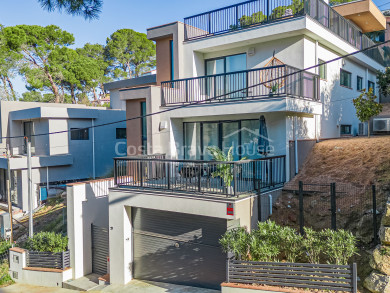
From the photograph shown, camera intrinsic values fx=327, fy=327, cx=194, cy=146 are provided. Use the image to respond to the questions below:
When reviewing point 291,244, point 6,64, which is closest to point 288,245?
point 291,244

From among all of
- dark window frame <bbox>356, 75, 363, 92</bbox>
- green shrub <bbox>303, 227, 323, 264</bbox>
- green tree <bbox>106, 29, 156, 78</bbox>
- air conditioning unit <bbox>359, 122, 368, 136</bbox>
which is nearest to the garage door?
green shrub <bbox>303, 227, 323, 264</bbox>

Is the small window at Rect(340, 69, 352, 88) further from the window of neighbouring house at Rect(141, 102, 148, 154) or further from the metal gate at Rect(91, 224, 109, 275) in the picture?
the metal gate at Rect(91, 224, 109, 275)

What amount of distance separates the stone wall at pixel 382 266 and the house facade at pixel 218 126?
126 inches

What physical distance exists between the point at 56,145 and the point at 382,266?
62.8ft

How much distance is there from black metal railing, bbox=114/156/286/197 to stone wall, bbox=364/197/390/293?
330 centimetres

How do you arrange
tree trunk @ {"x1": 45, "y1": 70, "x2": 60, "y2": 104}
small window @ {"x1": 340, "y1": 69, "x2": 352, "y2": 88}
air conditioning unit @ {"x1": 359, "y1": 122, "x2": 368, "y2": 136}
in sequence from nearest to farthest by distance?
small window @ {"x1": 340, "y1": 69, "x2": 352, "y2": 88} < air conditioning unit @ {"x1": 359, "y1": 122, "x2": 368, "y2": 136} < tree trunk @ {"x1": 45, "y1": 70, "x2": 60, "y2": 104}

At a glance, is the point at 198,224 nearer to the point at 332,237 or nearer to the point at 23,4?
Result: the point at 332,237

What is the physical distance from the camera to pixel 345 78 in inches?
660

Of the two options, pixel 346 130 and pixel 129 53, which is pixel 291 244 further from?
pixel 129 53

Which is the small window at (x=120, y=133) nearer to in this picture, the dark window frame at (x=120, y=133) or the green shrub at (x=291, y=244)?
the dark window frame at (x=120, y=133)

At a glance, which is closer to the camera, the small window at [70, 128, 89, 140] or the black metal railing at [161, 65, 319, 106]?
the black metal railing at [161, 65, 319, 106]

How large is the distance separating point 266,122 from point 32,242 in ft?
32.9

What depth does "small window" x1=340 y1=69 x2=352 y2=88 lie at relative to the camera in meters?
16.3

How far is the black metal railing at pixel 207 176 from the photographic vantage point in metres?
8.97
